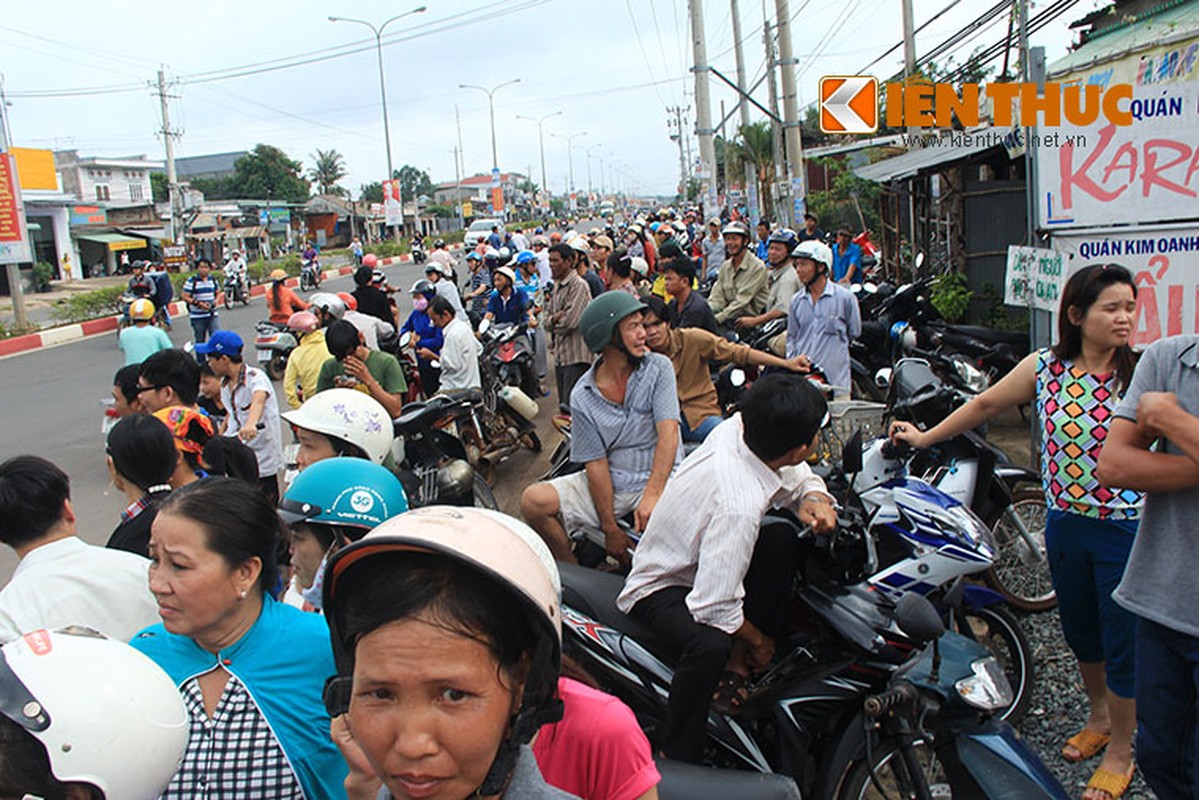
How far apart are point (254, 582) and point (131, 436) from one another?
1447mm

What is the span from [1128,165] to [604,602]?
3.31 metres

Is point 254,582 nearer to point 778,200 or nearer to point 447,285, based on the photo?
point 447,285

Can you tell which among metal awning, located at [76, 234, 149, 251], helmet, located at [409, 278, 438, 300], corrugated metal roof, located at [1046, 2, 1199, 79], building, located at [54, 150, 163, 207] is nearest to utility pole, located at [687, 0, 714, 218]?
corrugated metal roof, located at [1046, 2, 1199, 79]

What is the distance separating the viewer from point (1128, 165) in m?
4.25

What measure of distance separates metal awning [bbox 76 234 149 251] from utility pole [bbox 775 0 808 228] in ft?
119

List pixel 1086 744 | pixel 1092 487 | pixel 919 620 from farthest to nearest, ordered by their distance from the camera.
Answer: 1. pixel 1086 744
2. pixel 1092 487
3. pixel 919 620

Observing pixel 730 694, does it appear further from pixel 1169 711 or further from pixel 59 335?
pixel 59 335

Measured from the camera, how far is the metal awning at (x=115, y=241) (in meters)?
40.8

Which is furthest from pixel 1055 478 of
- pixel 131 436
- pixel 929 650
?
pixel 131 436

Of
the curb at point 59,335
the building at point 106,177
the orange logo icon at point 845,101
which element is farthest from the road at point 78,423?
the building at point 106,177

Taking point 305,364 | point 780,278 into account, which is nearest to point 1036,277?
point 780,278

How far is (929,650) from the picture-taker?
253 centimetres

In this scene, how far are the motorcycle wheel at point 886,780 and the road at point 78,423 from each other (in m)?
4.28

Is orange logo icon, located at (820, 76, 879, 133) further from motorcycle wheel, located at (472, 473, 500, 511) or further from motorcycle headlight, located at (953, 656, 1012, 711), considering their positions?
motorcycle headlight, located at (953, 656, 1012, 711)
